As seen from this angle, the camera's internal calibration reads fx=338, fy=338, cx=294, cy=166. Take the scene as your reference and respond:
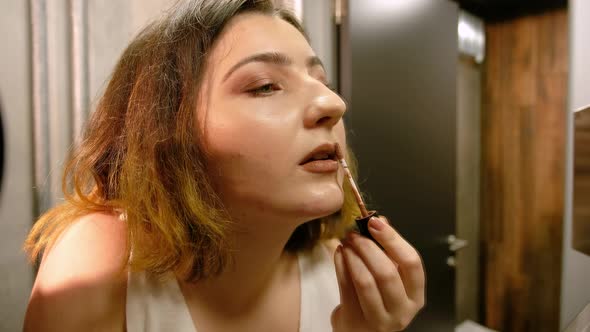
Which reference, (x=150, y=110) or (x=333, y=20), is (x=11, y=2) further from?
(x=333, y=20)

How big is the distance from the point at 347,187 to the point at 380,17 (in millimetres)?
650

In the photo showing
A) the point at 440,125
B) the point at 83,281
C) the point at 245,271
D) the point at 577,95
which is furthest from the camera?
the point at 440,125

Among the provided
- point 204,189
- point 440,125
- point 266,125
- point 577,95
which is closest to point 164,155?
point 204,189

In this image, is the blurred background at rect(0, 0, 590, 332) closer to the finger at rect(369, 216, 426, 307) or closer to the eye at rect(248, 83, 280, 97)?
the finger at rect(369, 216, 426, 307)

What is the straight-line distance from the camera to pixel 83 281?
0.49 m

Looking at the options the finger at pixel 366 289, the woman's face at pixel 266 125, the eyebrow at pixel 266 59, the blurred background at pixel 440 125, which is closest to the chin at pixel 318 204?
the woman's face at pixel 266 125

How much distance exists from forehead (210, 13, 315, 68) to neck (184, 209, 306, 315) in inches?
10.5

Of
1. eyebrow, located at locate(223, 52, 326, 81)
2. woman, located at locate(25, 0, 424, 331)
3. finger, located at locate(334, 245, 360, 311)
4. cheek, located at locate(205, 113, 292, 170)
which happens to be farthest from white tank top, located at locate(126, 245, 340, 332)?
eyebrow, located at locate(223, 52, 326, 81)

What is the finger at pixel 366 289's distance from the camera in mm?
532

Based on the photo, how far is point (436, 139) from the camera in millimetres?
1354

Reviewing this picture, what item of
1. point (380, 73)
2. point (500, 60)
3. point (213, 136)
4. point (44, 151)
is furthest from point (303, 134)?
point (500, 60)

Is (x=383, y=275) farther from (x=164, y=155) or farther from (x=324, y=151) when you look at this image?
(x=164, y=155)

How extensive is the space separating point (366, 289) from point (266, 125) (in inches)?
11.7

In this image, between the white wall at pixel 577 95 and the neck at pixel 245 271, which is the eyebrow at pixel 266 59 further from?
the white wall at pixel 577 95
